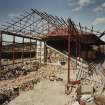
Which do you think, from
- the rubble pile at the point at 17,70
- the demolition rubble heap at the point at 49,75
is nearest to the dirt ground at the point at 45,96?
the demolition rubble heap at the point at 49,75

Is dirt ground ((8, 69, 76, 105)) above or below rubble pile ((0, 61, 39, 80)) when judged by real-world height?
below

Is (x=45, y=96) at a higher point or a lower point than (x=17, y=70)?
lower

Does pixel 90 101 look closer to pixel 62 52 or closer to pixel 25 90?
pixel 25 90

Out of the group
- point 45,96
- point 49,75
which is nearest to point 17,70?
point 49,75

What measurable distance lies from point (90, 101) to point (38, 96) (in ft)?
10.7

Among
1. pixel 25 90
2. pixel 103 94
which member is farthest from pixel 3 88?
pixel 103 94

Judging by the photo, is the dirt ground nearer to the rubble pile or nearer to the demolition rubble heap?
the demolition rubble heap

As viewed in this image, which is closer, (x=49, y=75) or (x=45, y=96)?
(x=45, y=96)

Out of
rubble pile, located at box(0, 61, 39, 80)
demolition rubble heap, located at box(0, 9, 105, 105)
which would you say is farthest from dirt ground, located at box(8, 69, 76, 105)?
rubble pile, located at box(0, 61, 39, 80)

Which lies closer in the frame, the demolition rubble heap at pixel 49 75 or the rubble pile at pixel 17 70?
the demolition rubble heap at pixel 49 75

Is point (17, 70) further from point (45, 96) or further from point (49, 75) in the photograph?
point (45, 96)

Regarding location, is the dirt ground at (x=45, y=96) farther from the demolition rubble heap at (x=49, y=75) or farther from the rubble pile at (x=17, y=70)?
the rubble pile at (x=17, y=70)

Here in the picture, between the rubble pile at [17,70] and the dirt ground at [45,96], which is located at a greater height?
the rubble pile at [17,70]

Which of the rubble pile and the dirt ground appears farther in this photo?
the rubble pile
